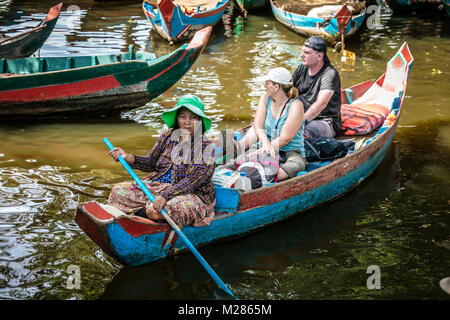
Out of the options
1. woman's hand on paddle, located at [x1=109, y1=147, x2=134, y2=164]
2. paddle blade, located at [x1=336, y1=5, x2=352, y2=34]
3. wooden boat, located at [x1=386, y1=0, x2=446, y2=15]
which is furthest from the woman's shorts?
wooden boat, located at [x1=386, y1=0, x2=446, y2=15]

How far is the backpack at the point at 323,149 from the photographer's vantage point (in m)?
5.21

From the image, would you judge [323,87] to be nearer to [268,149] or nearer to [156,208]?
[268,149]

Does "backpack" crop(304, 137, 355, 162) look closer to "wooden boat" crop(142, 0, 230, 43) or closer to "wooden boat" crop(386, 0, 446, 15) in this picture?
"wooden boat" crop(142, 0, 230, 43)

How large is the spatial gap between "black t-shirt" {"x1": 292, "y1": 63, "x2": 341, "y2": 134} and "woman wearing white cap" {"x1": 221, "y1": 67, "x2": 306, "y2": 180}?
862 mm

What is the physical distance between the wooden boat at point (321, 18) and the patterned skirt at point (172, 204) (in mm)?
7549

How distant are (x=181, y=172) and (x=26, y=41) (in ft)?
22.2

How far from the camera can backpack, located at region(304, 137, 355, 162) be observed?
5.21 m

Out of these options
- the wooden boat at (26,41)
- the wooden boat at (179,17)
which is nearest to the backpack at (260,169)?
the wooden boat at (26,41)

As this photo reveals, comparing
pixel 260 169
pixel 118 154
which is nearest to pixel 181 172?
pixel 118 154

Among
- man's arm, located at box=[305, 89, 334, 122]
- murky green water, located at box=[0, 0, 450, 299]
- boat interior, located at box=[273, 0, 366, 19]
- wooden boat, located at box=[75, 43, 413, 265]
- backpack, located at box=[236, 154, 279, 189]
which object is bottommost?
murky green water, located at box=[0, 0, 450, 299]

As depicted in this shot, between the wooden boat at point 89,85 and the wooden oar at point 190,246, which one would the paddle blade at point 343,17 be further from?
the wooden oar at point 190,246

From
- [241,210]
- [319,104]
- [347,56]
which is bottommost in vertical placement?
[241,210]

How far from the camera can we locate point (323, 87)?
18.1 ft
